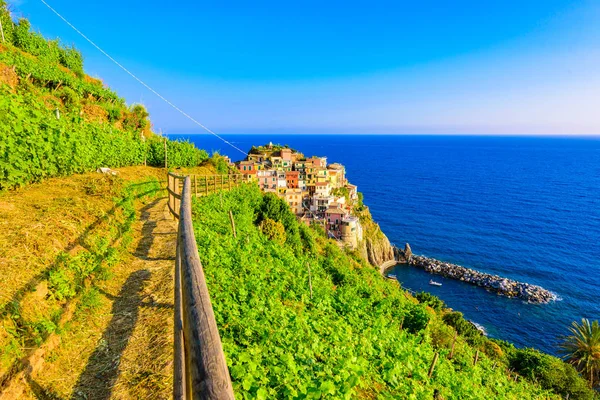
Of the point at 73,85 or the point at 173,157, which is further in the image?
the point at 173,157

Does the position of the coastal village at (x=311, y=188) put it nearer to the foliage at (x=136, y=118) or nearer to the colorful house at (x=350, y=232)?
the colorful house at (x=350, y=232)

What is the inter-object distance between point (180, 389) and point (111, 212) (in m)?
8.63

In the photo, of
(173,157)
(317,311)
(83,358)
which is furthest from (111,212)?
(173,157)

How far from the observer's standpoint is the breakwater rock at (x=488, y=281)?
44500 millimetres

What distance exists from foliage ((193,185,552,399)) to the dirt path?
974 mm

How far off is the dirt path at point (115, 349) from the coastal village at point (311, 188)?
50.4m

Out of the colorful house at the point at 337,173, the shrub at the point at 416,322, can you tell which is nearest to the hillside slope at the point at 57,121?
the shrub at the point at 416,322

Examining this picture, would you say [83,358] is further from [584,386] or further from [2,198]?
[584,386]

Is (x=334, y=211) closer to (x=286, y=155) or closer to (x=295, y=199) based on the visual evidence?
(x=295, y=199)

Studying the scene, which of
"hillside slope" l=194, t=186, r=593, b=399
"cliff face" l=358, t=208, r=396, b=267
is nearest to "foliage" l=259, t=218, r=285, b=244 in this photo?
"hillside slope" l=194, t=186, r=593, b=399

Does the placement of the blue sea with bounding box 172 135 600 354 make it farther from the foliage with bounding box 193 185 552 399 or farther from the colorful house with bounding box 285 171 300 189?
the foliage with bounding box 193 185 552 399

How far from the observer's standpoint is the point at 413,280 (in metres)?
53.2

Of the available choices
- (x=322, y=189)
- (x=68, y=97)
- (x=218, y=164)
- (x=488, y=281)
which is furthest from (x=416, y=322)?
Answer: (x=322, y=189)

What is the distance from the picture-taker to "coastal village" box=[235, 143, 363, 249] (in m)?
61.2
